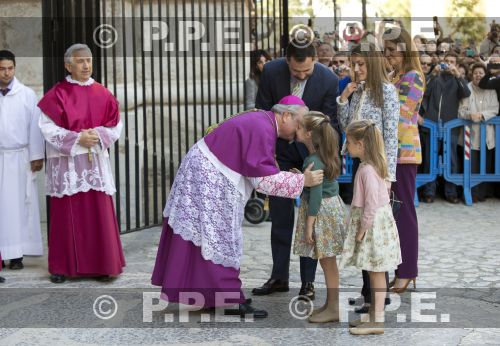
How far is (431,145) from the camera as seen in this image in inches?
451

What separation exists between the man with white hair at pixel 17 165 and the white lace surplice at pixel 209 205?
223cm

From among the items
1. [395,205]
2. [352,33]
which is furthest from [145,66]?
[352,33]

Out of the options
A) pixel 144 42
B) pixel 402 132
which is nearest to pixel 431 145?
pixel 144 42

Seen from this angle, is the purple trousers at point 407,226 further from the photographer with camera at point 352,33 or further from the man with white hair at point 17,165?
the photographer with camera at point 352,33

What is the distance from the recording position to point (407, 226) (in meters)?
6.59

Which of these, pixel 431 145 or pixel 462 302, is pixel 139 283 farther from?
pixel 431 145

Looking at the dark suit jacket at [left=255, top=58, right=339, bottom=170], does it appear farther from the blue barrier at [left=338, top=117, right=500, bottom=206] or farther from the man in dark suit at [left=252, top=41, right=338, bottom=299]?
the blue barrier at [left=338, top=117, right=500, bottom=206]

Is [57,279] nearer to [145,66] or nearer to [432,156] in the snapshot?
[145,66]

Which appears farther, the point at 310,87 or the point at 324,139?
the point at 310,87

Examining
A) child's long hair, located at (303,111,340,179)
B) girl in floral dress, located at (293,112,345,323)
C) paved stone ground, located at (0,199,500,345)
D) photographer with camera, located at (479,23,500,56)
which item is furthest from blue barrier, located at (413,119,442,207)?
child's long hair, located at (303,111,340,179)

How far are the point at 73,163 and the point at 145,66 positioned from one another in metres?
2.91

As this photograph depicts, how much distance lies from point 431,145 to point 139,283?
5.45 meters

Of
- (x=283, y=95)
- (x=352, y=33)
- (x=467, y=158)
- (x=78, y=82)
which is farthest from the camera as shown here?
(x=352, y=33)

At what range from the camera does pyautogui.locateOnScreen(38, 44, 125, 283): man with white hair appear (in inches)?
283
